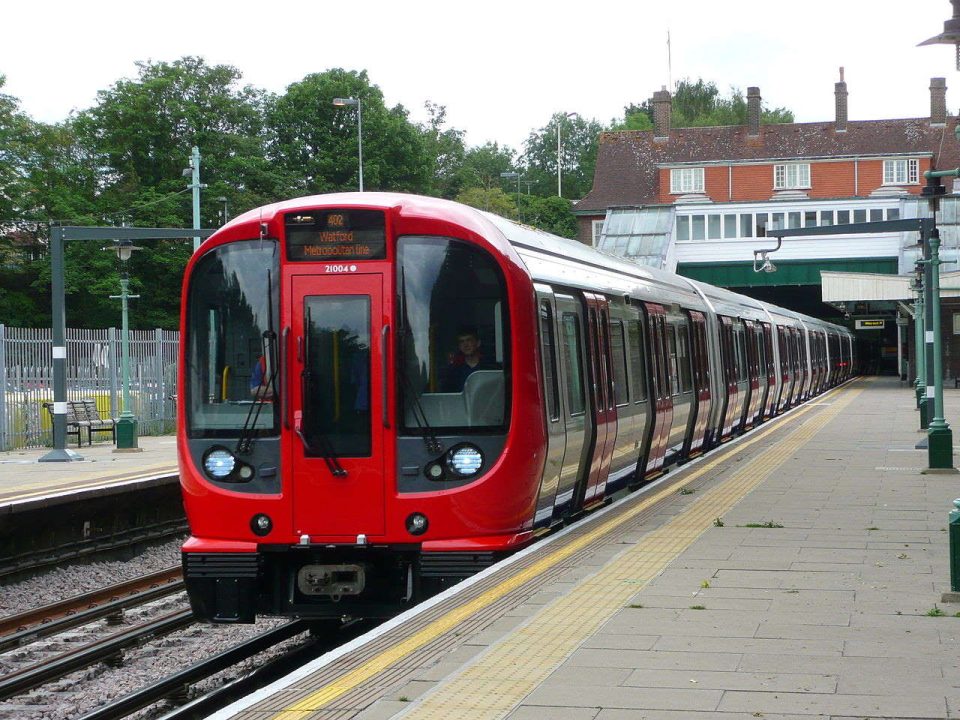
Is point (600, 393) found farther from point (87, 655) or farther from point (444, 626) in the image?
point (444, 626)

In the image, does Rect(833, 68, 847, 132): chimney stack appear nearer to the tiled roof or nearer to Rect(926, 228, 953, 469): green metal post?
the tiled roof

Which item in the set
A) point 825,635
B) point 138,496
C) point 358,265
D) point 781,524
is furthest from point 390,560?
point 138,496

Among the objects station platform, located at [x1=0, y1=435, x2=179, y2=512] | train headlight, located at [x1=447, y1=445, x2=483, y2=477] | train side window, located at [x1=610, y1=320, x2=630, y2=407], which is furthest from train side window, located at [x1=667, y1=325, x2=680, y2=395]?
train headlight, located at [x1=447, y1=445, x2=483, y2=477]

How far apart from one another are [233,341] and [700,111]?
376 feet

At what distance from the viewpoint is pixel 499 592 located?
844cm

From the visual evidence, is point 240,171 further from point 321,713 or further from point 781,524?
point 321,713

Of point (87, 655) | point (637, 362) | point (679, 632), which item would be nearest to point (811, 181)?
point (637, 362)

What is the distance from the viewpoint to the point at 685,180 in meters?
76.2

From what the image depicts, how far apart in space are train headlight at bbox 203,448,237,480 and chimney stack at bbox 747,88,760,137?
7229 cm

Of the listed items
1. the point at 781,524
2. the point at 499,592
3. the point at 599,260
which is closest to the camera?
the point at 499,592

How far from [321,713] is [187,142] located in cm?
5962

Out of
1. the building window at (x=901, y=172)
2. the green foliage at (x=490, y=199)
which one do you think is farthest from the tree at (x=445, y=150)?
the building window at (x=901, y=172)

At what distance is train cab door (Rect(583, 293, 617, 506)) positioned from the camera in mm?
12383

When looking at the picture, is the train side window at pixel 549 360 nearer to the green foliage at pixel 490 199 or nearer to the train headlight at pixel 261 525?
the train headlight at pixel 261 525
